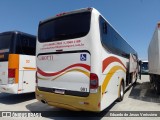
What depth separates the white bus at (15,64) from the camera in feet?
25.8

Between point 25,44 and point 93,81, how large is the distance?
15.3 ft

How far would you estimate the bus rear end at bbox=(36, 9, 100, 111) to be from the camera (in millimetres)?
5301

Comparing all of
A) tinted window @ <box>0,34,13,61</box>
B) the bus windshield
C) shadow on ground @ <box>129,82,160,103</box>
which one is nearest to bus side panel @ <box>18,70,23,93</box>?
tinted window @ <box>0,34,13,61</box>

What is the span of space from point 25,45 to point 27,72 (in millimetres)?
1262

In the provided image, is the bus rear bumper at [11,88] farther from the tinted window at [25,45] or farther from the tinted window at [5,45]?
the tinted window at [25,45]

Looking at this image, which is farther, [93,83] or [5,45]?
[5,45]

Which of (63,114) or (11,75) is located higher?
(11,75)

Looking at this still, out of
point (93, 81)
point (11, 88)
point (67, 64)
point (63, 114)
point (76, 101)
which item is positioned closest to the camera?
point (93, 81)

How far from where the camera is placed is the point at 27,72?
27.8 feet

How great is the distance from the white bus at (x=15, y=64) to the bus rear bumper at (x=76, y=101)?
2.36 m

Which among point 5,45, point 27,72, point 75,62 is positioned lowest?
point 27,72

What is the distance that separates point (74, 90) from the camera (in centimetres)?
551

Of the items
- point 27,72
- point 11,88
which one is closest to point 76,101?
point 11,88

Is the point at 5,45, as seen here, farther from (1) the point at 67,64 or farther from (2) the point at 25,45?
(1) the point at 67,64
